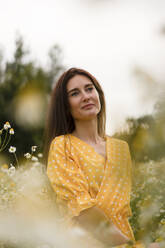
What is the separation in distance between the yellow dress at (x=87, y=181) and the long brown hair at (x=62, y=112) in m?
0.17

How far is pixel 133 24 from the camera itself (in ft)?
1.15

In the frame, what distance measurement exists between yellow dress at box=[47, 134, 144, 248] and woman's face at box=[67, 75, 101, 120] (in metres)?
0.15

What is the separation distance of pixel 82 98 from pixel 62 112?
176mm

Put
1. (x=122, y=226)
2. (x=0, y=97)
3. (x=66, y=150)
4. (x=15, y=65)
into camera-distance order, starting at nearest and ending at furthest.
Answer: (x=122, y=226), (x=66, y=150), (x=0, y=97), (x=15, y=65)

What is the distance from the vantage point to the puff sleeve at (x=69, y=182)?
3.67ft

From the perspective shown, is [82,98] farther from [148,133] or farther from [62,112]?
[148,133]

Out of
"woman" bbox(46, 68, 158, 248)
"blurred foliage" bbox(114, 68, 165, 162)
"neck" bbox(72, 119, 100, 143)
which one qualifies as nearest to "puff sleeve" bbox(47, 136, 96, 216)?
"woman" bbox(46, 68, 158, 248)

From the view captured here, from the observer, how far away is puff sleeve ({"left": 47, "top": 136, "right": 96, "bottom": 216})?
3.67ft

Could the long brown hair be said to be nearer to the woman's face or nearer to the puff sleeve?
the woman's face

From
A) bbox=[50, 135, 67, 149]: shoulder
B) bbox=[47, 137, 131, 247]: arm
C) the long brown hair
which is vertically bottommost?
bbox=[47, 137, 131, 247]: arm

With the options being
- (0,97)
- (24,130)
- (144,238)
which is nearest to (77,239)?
(144,238)

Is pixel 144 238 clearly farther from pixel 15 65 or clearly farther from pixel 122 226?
pixel 15 65

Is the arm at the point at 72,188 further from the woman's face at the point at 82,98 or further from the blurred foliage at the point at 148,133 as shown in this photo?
the blurred foliage at the point at 148,133

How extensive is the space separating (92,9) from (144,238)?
0.78 feet
